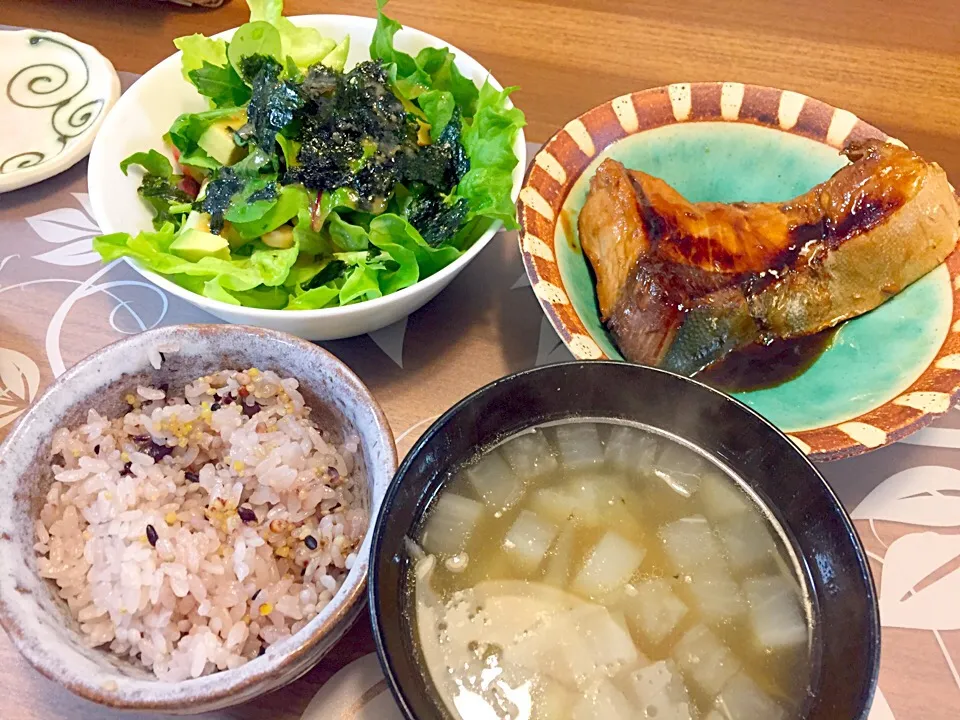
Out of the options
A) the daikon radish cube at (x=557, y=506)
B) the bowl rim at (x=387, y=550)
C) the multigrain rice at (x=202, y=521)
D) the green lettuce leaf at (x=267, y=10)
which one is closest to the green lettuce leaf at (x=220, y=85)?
the green lettuce leaf at (x=267, y=10)

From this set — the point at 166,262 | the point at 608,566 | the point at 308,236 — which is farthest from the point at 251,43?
the point at 608,566

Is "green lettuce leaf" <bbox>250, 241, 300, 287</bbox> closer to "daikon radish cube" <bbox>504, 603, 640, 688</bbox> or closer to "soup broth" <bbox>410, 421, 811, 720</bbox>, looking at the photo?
"soup broth" <bbox>410, 421, 811, 720</bbox>

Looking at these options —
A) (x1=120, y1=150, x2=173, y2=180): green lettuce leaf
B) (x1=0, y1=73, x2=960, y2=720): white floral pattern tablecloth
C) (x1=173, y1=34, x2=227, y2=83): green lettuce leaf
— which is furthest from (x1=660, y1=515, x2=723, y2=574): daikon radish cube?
(x1=173, y1=34, x2=227, y2=83): green lettuce leaf

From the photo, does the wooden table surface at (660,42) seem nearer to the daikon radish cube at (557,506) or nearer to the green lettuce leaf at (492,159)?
the green lettuce leaf at (492,159)

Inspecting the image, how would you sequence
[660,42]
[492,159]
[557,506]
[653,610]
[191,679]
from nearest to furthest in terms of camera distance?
[191,679], [653,610], [557,506], [492,159], [660,42]

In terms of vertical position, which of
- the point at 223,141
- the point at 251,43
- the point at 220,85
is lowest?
the point at 223,141

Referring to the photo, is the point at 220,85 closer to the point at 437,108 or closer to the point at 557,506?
the point at 437,108

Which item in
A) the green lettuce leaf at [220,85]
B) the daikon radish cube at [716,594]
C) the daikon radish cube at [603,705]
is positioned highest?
the green lettuce leaf at [220,85]
